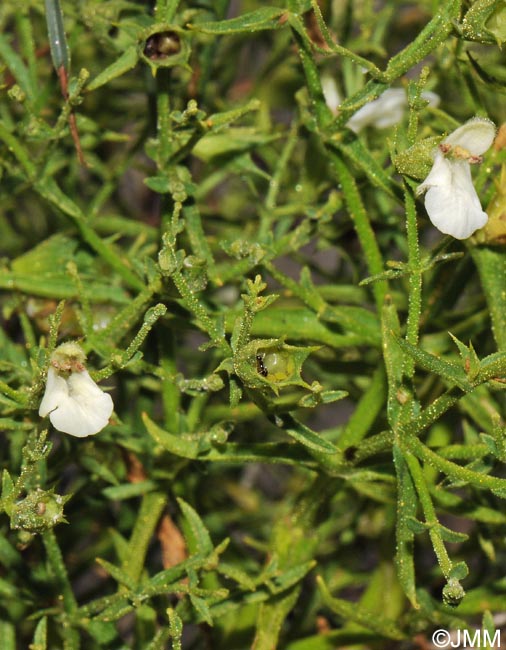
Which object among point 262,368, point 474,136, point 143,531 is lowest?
point 143,531

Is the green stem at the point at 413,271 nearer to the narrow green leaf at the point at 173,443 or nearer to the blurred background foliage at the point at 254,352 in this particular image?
the blurred background foliage at the point at 254,352

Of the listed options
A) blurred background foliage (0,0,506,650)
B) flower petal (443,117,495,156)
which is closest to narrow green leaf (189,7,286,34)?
blurred background foliage (0,0,506,650)

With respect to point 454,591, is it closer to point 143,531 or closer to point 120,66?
point 143,531

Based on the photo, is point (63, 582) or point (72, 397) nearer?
point (72, 397)

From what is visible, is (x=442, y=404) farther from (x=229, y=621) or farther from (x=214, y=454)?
(x=229, y=621)

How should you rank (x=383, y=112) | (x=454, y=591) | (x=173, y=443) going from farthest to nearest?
1. (x=383, y=112)
2. (x=173, y=443)
3. (x=454, y=591)

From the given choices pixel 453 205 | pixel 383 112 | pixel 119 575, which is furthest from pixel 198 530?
pixel 383 112
